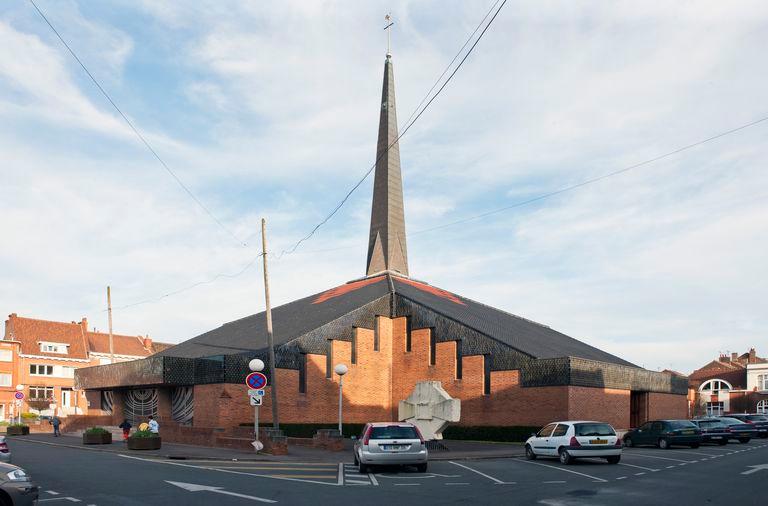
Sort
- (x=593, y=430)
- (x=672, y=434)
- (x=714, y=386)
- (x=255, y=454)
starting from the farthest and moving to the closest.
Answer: (x=714, y=386)
(x=672, y=434)
(x=255, y=454)
(x=593, y=430)

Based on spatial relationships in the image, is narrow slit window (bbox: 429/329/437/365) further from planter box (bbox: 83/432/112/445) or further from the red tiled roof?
the red tiled roof

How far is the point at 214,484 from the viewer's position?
16156 millimetres

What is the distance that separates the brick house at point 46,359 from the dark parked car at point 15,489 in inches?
2533

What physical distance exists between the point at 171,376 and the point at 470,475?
21831 millimetres

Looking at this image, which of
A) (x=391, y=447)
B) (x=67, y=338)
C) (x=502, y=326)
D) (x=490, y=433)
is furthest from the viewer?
(x=67, y=338)

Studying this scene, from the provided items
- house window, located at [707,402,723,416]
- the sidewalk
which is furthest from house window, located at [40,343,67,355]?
house window, located at [707,402,723,416]

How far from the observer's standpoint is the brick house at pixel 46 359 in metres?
71.8

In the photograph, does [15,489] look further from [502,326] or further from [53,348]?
[53,348]

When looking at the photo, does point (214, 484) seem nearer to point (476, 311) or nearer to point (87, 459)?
point (87, 459)

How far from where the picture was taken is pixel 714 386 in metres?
83.9

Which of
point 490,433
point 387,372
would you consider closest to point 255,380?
point 490,433

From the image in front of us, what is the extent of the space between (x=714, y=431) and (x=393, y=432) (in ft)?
69.3

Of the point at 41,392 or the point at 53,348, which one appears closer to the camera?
the point at 41,392

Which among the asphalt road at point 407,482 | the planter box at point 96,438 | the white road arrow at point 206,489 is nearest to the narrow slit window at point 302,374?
the planter box at point 96,438
